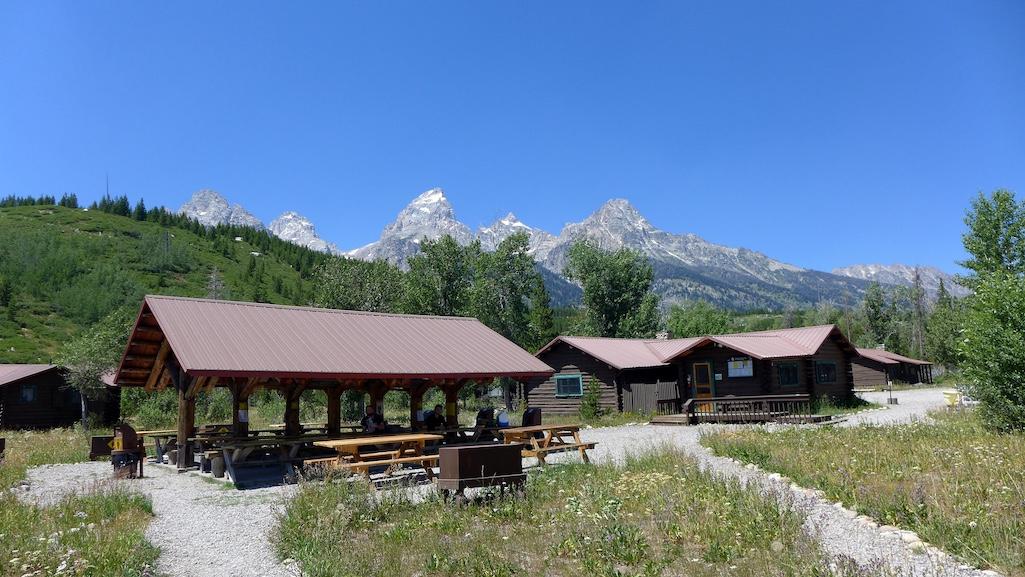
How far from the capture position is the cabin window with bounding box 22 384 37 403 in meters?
36.0

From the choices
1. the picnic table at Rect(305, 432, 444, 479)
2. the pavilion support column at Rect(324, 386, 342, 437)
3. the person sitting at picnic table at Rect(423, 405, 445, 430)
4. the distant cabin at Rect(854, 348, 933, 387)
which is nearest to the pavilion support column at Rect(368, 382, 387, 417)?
the pavilion support column at Rect(324, 386, 342, 437)

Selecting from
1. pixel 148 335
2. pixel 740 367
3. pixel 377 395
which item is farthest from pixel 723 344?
pixel 148 335

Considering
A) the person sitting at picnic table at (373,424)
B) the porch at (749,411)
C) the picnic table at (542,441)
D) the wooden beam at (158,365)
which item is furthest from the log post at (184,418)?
the porch at (749,411)

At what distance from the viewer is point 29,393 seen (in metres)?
36.2

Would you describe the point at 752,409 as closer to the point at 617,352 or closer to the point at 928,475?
the point at 617,352

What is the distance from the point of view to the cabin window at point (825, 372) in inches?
1305

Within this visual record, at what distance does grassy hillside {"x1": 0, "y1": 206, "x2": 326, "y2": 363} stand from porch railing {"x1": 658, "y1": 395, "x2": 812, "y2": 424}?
62.1 m

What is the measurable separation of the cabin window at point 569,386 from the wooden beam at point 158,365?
66.8 ft

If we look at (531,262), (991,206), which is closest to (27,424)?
(531,262)

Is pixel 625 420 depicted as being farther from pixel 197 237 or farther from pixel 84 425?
pixel 197 237

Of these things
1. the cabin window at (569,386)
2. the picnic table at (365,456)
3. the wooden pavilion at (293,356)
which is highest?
the wooden pavilion at (293,356)

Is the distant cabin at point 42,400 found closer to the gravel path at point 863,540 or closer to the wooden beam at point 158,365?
the wooden beam at point 158,365

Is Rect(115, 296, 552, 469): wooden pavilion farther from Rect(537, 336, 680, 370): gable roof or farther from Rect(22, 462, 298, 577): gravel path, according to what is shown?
Rect(537, 336, 680, 370): gable roof

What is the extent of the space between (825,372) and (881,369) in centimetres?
3356
